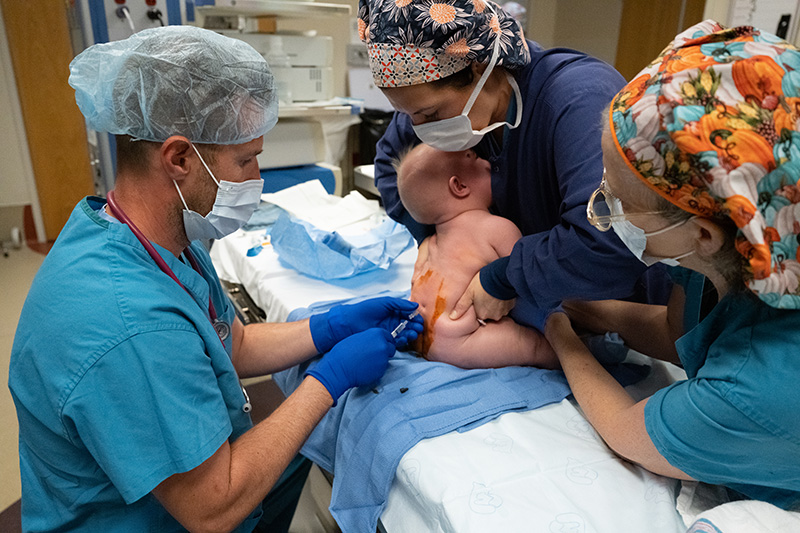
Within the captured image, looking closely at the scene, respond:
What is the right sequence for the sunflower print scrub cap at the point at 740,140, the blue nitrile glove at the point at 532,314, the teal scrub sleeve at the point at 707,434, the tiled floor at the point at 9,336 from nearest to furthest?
the sunflower print scrub cap at the point at 740,140, the teal scrub sleeve at the point at 707,434, the blue nitrile glove at the point at 532,314, the tiled floor at the point at 9,336

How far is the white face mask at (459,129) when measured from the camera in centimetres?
136

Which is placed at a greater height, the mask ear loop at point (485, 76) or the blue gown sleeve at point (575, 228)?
the mask ear loop at point (485, 76)

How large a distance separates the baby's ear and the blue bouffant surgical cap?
688 millimetres

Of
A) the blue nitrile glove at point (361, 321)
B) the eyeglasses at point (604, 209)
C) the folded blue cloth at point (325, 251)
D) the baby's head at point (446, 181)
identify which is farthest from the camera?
the folded blue cloth at point (325, 251)

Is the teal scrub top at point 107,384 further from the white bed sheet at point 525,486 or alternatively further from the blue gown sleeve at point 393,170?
the blue gown sleeve at point 393,170

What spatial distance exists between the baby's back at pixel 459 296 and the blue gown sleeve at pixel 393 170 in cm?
13

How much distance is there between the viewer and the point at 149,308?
0.99 metres

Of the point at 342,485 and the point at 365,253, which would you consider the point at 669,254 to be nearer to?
the point at 342,485

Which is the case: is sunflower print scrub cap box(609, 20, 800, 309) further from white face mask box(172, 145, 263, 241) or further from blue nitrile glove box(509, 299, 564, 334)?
white face mask box(172, 145, 263, 241)

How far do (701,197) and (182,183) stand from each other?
0.93m

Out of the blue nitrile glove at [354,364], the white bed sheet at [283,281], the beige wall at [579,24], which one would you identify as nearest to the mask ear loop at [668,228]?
the blue nitrile glove at [354,364]

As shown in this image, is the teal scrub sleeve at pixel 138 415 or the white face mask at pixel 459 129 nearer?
the teal scrub sleeve at pixel 138 415

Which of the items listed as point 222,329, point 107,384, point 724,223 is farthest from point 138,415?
point 724,223

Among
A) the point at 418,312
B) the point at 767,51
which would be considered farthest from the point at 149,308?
the point at 767,51
